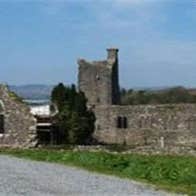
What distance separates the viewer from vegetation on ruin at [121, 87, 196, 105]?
83.3 m

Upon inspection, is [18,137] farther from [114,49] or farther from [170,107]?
[114,49]

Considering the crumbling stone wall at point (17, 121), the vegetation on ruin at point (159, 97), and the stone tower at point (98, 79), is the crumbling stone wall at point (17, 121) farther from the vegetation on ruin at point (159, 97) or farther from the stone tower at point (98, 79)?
the vegetation on ruin at point (159, 97)

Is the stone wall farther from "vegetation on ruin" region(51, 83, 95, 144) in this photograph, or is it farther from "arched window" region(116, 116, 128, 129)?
"vegetation on ruin" region(51, 83, 95, 144)

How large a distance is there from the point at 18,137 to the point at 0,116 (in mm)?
1691

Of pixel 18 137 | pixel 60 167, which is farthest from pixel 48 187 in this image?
pixel 18 137

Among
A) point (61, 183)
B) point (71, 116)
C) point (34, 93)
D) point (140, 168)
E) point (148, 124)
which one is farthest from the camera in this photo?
point (34, 93)

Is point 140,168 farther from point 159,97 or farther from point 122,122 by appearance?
point 159,97

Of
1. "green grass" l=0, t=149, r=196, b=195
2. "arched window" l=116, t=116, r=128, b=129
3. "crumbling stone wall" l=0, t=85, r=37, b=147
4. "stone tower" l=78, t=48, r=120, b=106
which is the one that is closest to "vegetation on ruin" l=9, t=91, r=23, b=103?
"crumbling stone wall" l=0, t=85, r=37, b=147

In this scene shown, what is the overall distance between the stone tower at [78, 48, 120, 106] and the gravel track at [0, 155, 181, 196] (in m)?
39.8

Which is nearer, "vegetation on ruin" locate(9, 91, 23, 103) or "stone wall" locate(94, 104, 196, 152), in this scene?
"vegetation on ruin" locate(9, 91, 23, 103)

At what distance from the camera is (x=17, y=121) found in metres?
35.2

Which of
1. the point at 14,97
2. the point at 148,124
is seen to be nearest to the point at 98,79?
the point at 148,124

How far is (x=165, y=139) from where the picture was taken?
54688 millimetres

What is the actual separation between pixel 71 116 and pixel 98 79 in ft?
59.1
